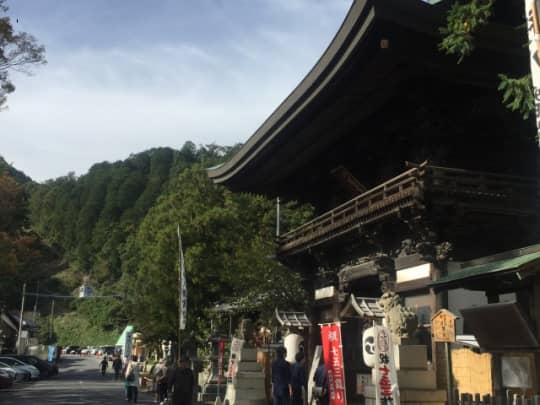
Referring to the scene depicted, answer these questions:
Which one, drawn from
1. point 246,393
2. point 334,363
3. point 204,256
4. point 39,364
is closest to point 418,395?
point 334,363

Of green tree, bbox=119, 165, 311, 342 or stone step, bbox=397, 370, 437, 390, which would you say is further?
green tree, bbox=119, 165, 311, 342

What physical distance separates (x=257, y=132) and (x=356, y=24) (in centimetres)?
569

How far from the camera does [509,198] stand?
13312 mm

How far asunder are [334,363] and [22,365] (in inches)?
1299

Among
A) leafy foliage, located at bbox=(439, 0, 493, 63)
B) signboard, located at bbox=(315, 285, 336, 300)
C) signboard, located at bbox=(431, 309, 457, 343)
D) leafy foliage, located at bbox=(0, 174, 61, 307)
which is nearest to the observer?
leafy foliage, located at bbox=(439, 0, 493, 63)

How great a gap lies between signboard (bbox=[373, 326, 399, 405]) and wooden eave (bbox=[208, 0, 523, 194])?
5.78 metres

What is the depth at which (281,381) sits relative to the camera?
1320 centimetres

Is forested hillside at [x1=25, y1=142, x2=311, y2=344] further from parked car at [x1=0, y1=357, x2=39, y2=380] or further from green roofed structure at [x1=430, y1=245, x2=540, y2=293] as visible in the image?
green roofed structure at [x1=430, y1=245, x2=540, y2=293]

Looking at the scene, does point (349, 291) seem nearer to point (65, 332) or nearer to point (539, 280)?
point (539, 280)

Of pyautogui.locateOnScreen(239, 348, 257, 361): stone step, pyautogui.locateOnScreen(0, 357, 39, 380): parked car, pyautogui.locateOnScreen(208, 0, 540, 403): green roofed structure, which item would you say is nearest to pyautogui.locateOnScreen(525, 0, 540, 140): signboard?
pyautogui.locateOnScreen(208, 0, 540, 403): green roofed structure

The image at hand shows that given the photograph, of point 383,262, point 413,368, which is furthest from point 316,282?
point 413,368

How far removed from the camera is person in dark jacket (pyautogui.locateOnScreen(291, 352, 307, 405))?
13.3m

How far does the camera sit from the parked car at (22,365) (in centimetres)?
3906

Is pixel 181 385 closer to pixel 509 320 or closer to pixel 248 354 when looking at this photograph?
pixel 248 354
